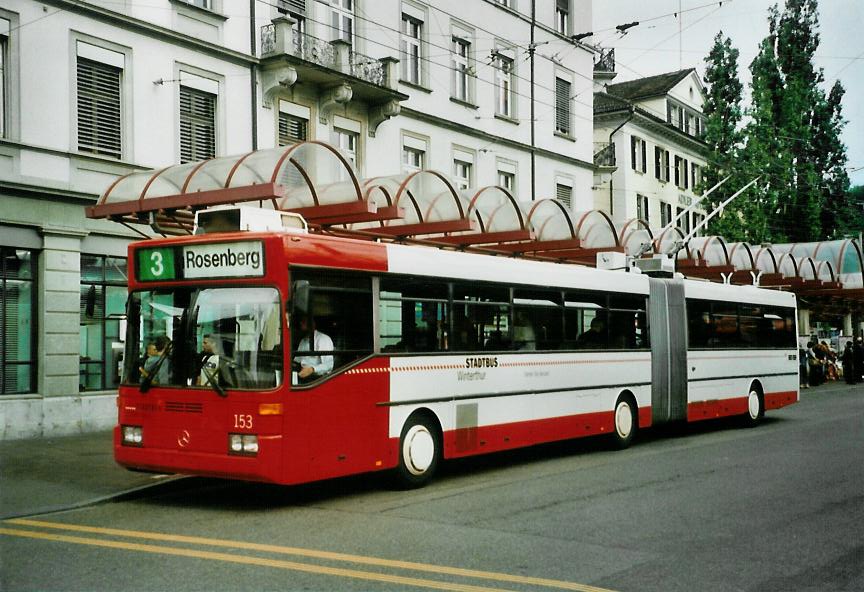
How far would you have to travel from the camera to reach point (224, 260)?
10469 millimetres

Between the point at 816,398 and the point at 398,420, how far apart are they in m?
23.5

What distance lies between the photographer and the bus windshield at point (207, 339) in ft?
33.3

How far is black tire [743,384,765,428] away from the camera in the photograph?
21312 millimetres

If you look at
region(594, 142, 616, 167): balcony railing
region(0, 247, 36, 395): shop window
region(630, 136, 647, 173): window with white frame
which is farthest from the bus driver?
region(630, 136, 647, 173): window with white frame

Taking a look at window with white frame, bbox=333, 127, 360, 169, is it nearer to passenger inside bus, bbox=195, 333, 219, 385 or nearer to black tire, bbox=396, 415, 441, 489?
black tire, bbox=396, 415, 441, 489

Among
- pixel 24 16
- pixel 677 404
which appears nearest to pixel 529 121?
pixel 677 404

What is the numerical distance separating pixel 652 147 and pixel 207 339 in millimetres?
45308

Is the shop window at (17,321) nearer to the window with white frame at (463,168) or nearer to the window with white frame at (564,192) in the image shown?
the window with white frame at (463,168)

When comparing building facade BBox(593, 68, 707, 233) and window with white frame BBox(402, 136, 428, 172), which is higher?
building facade BBox(593, 68, 707, 233)

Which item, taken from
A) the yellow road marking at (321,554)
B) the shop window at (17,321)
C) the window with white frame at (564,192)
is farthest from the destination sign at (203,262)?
the window with white frame at (564,192)

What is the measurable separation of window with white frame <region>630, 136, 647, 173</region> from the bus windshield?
41735 mm

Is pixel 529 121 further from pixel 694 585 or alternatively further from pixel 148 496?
pixel 694 585

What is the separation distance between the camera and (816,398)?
31.6 metres

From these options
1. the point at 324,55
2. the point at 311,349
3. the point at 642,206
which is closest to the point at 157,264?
the point at 311,349
